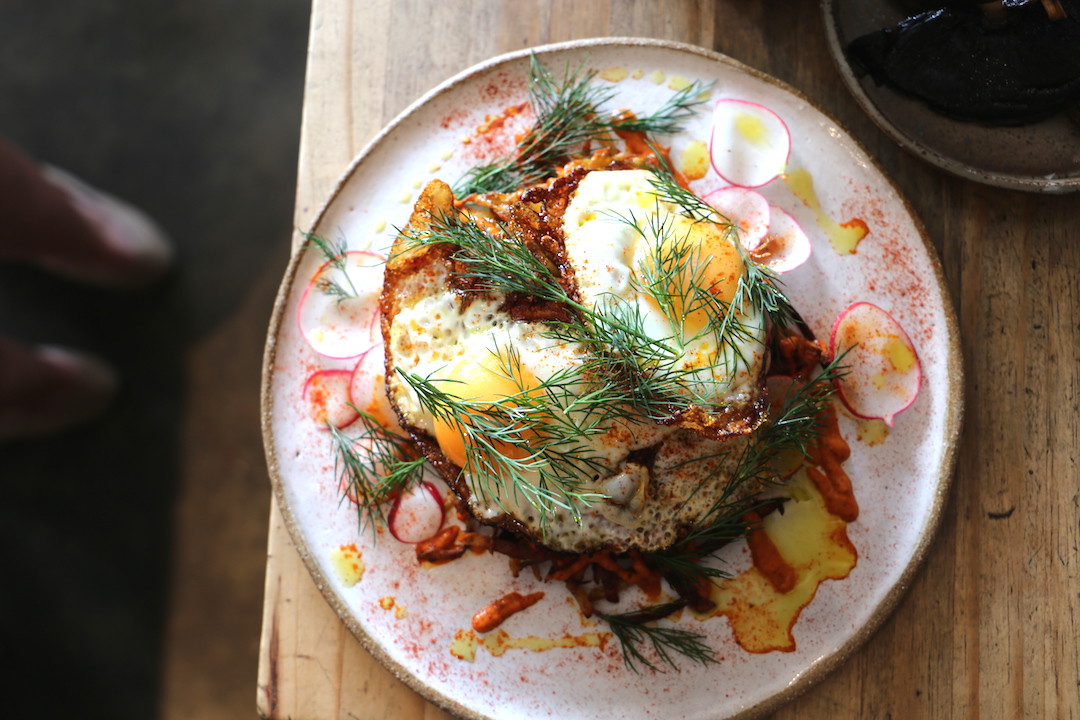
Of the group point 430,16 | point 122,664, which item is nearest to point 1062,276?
point 430,16

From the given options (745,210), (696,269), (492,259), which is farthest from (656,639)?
(745,210)

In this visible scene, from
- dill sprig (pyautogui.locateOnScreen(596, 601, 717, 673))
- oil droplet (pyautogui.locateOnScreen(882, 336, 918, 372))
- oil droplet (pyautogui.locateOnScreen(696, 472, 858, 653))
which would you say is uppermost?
oil droplet (pyautogui.locateOnScreen(882, 336, 918, 372))

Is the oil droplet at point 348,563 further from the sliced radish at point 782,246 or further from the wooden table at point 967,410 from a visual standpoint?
the sliced radish at point 782,246

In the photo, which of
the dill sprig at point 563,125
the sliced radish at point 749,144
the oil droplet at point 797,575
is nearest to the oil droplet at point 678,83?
the dill sprig at point 563,125

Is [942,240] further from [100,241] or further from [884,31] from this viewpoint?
[100,241]

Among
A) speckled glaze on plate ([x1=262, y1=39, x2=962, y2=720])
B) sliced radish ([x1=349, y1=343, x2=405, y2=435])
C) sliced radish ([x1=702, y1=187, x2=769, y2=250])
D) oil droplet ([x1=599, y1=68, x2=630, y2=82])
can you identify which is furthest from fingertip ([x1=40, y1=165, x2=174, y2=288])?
sliced radish ([x1=702, y1=187, x2=769, y2=250])

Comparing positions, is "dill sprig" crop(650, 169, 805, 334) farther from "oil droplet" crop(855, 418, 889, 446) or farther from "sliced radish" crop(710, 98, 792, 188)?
"oil droplet" crop(855, 418, 889, 446)
